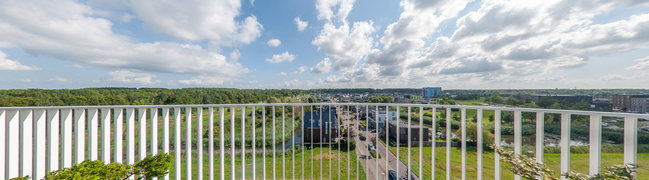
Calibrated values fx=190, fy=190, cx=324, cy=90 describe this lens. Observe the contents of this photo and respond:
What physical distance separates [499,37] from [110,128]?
10.3 meters

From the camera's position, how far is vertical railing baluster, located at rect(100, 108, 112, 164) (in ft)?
6.17

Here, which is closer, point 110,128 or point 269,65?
point 110,128

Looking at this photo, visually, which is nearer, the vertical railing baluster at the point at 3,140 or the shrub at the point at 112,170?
the shrub at the point at 112,170

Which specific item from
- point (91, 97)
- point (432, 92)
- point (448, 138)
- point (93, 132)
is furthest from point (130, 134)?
point (91, 97)

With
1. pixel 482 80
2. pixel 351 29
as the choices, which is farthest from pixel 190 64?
pixel 482 80

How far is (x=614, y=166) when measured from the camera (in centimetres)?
124

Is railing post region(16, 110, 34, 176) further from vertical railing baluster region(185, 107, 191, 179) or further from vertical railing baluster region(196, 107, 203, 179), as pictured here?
vertical railing baluster region(196, 107, 203, 179)

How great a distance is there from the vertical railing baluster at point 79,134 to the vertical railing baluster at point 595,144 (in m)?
4.29

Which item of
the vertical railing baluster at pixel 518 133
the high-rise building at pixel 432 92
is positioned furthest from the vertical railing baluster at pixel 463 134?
the high-rise building at pixel 432 92

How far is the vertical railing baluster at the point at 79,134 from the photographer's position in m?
1.85

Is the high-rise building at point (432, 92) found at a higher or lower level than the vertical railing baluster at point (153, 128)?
higher

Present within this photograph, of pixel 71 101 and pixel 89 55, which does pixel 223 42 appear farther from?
pixel 71 101

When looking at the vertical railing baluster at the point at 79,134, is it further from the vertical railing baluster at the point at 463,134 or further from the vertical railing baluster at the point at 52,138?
the vertical railing baluster at the point at 463,134

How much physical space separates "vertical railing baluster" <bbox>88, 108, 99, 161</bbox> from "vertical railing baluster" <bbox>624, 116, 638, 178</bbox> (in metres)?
4.26
